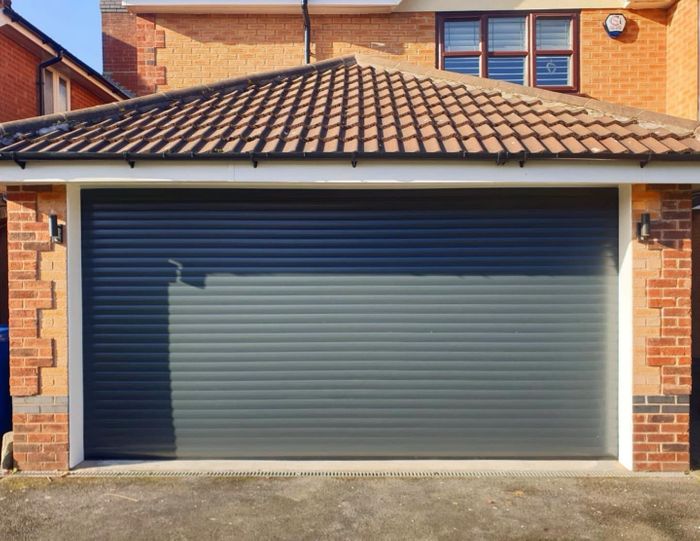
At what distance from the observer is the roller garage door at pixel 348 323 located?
512 centimetres

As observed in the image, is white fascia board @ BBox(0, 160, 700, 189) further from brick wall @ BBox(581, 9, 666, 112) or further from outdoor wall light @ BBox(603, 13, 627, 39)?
outdoor wall light @ BBox(603, 13, 627, 39)

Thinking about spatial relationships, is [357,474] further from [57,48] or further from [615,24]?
[57,48]

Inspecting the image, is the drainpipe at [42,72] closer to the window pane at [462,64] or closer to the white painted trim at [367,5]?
the white painted trim at [367,5]

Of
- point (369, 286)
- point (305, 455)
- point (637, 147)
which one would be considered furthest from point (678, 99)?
Result: point (305, 455)

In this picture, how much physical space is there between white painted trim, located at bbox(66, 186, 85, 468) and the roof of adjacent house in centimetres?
74

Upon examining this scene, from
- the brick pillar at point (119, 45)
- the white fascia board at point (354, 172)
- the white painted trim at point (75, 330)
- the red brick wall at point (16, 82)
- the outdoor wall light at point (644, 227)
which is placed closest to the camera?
the white fascia board at point (354, 172)

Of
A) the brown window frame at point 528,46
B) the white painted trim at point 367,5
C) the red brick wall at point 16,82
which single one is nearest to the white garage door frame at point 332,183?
the brown window frame at point 528,46

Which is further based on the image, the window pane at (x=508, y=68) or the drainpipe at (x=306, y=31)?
the window pane at (x=508, y=68)

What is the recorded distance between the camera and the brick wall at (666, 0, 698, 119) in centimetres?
758

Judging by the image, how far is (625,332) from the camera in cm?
496

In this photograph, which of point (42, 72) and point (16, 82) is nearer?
point (16, 82)

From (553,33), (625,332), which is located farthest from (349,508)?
(553,33)

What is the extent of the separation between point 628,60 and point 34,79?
10.5 m

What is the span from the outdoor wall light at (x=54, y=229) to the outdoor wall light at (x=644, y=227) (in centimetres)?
539
